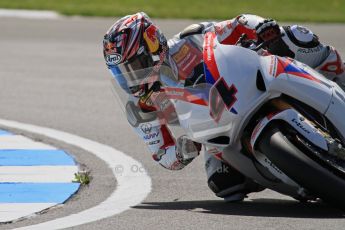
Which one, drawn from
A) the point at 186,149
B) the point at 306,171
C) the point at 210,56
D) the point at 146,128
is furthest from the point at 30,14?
the point at 306,171

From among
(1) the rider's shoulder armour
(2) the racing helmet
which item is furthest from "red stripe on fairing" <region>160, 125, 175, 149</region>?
(1) the rider's shoulder armour

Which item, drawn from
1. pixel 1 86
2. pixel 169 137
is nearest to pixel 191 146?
pixel 169 137

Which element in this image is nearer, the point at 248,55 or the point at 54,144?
the point at 248,55

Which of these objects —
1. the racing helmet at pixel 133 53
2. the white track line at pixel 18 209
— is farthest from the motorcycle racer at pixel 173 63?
the white track line at pixel 18 209

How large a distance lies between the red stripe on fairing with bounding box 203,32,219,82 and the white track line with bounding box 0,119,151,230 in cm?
113

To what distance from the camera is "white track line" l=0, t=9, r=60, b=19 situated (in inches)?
811

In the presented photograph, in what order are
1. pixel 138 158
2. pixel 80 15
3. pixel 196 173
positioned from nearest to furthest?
pixel 196 173 < pixel 138 158 < pixel 80 15

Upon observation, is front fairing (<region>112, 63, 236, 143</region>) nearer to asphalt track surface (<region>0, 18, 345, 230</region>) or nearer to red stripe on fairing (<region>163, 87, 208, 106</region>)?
red stripe on fairing (<region>163, 87, 208, 106</region>)

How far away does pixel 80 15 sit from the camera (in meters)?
21.0

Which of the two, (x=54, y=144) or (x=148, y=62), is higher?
(x=148, y=62)

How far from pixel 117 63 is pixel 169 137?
2.11 feet

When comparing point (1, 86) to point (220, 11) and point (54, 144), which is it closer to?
point (54, 144)

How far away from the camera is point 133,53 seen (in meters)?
7.10

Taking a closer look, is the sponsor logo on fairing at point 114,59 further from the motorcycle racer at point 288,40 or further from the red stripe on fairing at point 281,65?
the red stripe on fairing at point 281,65
